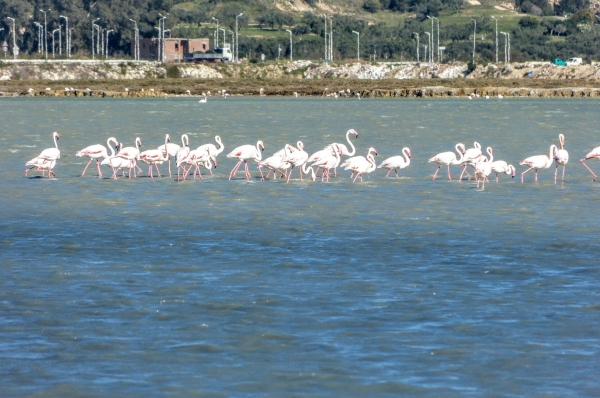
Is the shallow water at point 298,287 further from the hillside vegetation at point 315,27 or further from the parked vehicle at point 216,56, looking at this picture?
the hillside vegetation at point 315,27

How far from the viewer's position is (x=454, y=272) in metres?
13.7

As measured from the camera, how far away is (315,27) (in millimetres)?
168625

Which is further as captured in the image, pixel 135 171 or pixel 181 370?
pixel 135 171

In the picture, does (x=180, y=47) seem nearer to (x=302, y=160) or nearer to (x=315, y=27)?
(x=315, y=27)

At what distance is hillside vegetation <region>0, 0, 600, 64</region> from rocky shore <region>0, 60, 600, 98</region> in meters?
18.8

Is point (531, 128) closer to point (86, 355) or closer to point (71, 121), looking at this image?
point (71, 121)

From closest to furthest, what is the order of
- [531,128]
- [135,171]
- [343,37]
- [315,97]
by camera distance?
[135,171] < [531,128] < [315,97] < [343,37]

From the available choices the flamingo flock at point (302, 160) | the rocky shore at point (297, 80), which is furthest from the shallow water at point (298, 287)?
the rocky shore at point (297, 80)

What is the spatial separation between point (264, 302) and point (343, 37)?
151656mm

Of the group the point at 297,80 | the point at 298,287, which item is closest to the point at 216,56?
the point at 297,80

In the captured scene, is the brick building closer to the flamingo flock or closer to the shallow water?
the flamingo flock

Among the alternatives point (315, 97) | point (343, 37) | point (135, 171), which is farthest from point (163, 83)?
point (135, 171)

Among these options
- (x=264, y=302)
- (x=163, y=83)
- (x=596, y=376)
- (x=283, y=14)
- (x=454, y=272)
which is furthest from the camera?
(x=283, y=14)

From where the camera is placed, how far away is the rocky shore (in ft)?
322
